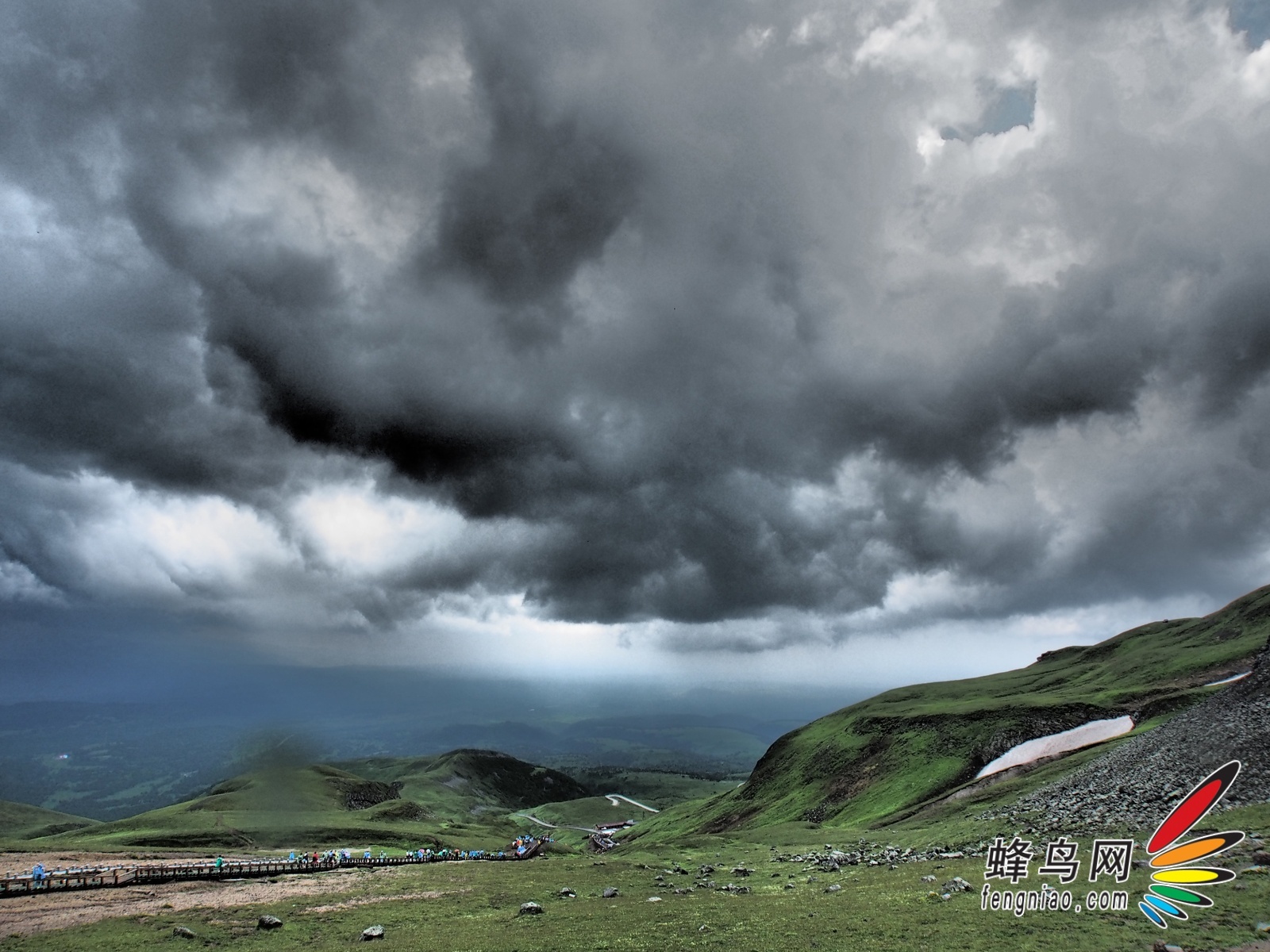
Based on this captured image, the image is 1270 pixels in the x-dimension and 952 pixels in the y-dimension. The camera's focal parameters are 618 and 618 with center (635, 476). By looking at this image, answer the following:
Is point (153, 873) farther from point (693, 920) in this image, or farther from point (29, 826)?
point (29, 826)

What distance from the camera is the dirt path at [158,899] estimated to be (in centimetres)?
4381

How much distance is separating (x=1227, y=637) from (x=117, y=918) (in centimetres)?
19895

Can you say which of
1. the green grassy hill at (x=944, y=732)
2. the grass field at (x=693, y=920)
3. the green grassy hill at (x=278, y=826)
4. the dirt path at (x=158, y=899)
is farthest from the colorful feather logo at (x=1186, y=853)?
the green grassy hill at (x=278, y=826)

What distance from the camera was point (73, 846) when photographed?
90.1m

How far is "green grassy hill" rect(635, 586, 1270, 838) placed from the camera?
328 feet

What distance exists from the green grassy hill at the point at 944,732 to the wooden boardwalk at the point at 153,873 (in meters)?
71.0

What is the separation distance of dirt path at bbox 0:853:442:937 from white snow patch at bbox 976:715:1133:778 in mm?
88310

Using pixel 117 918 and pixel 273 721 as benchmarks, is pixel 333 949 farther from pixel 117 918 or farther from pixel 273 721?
pixel 273 721

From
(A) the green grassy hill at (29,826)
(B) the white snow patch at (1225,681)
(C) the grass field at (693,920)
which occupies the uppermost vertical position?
(B) the white snow patch at (1225,681)

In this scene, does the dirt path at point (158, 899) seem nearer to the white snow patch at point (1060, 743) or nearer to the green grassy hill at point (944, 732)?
the green grassy hill at point (944, 732)

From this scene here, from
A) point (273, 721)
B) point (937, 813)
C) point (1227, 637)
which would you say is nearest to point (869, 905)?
point (937, 813)

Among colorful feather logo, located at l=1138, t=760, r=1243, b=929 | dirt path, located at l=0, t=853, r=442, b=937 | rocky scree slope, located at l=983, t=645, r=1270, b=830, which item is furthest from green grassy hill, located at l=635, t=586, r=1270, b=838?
dirt path, located at l=0, t=853, r=442, b=937

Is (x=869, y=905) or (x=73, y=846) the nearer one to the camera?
(x=869, y=905)

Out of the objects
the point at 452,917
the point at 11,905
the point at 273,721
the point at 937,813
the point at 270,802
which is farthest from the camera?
the point at 273,721
